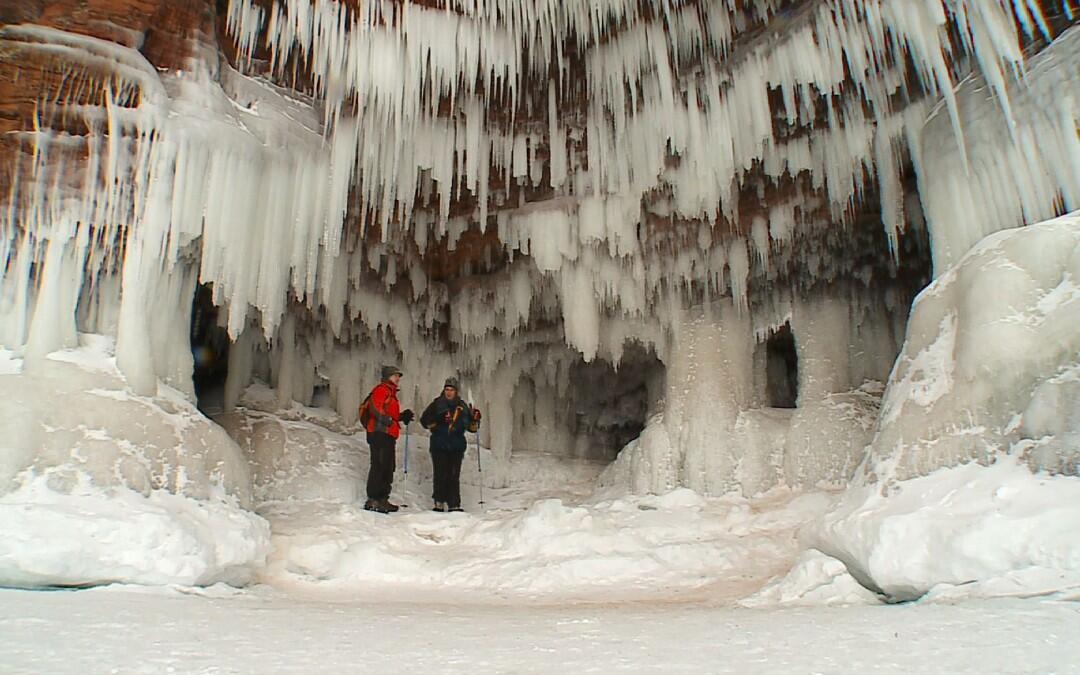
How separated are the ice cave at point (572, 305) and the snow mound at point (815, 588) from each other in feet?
0.11

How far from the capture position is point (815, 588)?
4250mm

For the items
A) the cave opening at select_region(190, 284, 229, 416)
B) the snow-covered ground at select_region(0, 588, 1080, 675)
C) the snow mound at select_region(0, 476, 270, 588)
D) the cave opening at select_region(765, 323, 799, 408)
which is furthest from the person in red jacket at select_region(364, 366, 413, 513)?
the cave opening at select_region(765, 323, 799, 408)

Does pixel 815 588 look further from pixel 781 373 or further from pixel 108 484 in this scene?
pixel 781 373

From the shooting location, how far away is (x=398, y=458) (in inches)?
413

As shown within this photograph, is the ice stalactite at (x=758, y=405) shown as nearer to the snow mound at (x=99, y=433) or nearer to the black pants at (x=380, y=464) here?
the black pants at (x=380, y=464)

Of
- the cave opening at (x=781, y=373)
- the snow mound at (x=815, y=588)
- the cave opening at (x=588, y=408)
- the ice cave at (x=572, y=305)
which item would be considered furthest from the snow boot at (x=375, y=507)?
the cave opening at (x=781, y=373)

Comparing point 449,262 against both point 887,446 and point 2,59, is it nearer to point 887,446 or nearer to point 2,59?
point 2,59

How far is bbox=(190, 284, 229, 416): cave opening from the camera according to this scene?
31.7 ft

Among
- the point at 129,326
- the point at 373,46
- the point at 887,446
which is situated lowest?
the point at 887,446

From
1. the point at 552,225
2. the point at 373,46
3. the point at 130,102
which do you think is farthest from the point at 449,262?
the point at 130,102

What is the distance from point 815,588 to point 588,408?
9.03m

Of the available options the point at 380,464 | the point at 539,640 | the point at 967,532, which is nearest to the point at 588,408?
the point at 380,464

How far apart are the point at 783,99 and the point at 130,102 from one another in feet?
17.5

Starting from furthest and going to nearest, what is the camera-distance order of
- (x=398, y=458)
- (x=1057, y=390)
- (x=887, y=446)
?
(x=398, y=458)
(x=887, y=446)
(x=1057, y=390)
